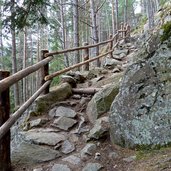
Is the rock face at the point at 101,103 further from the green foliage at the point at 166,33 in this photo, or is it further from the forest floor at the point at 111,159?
the green foliage at the point at 166,33

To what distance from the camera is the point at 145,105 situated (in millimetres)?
3859

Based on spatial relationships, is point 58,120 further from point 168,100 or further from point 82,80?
point 82,80

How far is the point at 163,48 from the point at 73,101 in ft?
7.67

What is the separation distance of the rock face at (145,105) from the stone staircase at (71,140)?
259 mm

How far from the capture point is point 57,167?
3.77 metres

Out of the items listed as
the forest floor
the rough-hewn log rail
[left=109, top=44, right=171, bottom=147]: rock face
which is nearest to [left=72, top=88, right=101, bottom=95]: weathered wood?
the rough-hewn log rail

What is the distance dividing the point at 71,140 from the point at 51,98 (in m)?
1.31

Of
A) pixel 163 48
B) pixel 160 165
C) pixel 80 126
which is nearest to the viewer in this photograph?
pixel 160 165

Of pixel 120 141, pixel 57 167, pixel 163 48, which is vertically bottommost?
pixel 57 167

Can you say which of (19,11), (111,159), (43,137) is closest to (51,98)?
(43,137)

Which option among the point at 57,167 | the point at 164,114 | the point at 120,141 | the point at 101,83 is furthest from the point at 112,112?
the point at 101,83

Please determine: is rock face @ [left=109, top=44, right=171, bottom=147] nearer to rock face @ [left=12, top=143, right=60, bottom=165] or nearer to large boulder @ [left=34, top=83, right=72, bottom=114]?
rock face @ [left=12, top=143, right=60, bottom=165]

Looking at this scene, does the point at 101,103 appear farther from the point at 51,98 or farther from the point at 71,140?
the point at 51,98

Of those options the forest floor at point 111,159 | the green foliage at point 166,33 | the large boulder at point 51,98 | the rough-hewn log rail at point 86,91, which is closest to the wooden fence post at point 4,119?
the forest floor at point 111,159
